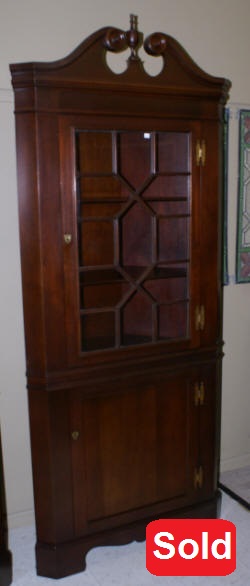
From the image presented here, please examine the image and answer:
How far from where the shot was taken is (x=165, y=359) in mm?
1821

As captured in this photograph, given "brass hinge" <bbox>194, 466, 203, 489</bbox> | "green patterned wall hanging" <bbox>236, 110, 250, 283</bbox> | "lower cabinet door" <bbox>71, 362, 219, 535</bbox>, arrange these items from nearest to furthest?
"lower cabinet door" <bbox>71, 362, 219, 535</bbox> → "brass hinge" <bbox>194, 466, 203, 489</bbox> → "green patterned wall hanging" <bbox>236, 110, 250, 283</bbox>

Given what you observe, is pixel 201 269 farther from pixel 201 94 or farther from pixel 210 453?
pixel 210 453

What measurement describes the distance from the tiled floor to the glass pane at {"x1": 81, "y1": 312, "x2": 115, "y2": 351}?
2.70ft

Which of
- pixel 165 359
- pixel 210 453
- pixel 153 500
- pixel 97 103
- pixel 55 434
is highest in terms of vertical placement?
pixel 97 103

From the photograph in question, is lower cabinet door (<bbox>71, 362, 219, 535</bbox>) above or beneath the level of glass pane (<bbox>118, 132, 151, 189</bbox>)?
beneath

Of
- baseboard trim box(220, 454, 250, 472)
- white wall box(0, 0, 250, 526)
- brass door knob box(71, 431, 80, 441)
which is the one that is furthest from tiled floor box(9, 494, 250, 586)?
brass door knob box(71, 431, 80, 441)

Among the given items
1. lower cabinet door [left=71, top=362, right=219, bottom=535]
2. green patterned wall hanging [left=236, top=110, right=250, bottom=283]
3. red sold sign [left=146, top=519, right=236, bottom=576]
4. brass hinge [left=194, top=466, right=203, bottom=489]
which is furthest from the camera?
green patterned wall hanging [left=236, top=110, right=250, bottom=283]

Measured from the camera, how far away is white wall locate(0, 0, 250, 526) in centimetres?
182

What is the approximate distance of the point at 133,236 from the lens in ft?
6.08

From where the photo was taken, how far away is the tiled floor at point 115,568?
71.1 inches

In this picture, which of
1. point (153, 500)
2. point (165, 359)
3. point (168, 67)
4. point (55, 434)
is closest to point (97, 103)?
point (168, 67)

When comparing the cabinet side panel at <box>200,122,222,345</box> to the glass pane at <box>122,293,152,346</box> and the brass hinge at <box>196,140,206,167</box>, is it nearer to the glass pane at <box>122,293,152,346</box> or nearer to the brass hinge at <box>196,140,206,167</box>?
the brass hinge at <box>196,140,206,167</box>

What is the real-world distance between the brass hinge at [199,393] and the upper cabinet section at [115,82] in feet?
3.08

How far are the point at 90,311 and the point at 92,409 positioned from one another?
0.33 meters
